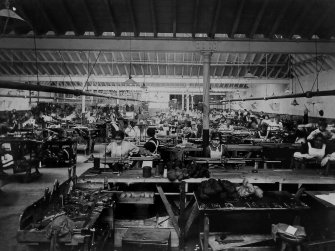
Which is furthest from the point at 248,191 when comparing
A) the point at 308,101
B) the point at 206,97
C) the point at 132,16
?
the point at 308,101

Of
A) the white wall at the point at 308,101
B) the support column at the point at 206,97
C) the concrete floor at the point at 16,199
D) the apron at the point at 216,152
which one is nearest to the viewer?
the concrete floor at the point at 16,199

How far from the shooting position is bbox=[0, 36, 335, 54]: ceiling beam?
1093 centimetres

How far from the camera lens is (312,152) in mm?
8523

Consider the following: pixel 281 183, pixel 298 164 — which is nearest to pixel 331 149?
pixel 298 164

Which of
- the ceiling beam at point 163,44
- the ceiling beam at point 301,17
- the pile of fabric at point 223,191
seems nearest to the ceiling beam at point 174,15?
the ceiling beam at point 163,44

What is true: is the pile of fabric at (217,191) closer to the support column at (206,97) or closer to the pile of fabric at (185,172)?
the pile of fabric at (185,172)

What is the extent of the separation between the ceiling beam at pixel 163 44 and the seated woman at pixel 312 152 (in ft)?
13.0

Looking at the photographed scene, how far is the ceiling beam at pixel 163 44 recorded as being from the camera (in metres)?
10.9

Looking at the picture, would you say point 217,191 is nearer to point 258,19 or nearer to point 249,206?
point 249,206

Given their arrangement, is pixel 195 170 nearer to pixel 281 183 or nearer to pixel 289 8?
pixel 281 183

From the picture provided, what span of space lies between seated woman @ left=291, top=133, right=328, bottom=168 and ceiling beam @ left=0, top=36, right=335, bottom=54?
Answer: 13.0 ft

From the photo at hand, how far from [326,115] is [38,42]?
13.4 meters

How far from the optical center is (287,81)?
20.3 m

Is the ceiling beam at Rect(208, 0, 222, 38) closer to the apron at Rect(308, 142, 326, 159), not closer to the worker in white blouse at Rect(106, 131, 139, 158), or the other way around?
the apron at Rect(308, 142, 326, 159)
